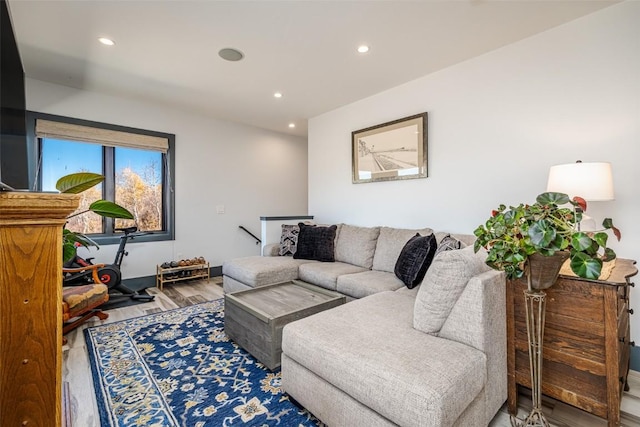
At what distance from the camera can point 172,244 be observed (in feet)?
13.8

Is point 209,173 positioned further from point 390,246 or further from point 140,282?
point 390,246

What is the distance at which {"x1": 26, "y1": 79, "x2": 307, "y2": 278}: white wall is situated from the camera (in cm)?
364

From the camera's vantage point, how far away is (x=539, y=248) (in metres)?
1.24

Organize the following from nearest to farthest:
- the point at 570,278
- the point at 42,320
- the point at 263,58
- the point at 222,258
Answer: the point at 42,320
the point at 570,278
the point at 263,58
the point at 222,258

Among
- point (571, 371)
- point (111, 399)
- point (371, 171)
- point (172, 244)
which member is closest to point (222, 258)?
point (172, 244)

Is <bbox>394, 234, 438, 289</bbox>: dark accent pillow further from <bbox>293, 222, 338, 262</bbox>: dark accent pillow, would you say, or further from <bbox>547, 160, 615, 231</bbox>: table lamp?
<bbox>293, 222, 338, 262</bbox>: dark accent pillow

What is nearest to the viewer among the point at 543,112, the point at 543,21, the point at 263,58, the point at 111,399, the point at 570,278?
the point at 570,278

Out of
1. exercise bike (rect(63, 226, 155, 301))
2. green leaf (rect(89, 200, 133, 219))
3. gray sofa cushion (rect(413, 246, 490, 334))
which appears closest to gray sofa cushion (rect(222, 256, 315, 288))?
exercise bike (rect(63, 226, 155, 301))

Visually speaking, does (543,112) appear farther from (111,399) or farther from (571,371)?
(111,399)

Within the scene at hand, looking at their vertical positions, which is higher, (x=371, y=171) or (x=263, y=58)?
(x=263, y=58)

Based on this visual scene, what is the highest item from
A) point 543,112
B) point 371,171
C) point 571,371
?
point 543,112

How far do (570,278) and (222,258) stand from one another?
4329 mm

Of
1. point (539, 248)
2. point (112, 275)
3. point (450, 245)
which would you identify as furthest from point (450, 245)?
point (112, 275)

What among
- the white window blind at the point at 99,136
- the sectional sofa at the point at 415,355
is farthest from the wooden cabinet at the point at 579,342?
the white window blind at the point at 99,136
